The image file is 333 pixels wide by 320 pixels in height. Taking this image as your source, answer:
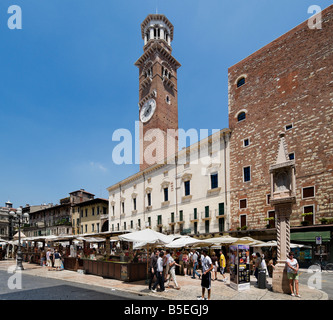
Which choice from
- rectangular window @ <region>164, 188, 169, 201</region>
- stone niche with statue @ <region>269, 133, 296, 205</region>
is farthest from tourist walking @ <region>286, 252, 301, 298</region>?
rectangular window @ <region>164, 188, 169, 201</region>

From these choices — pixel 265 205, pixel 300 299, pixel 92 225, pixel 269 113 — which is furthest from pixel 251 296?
pixel 92 225

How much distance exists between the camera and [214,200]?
99.0ft

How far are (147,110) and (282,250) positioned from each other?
136 feet

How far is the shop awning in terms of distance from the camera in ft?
68.7

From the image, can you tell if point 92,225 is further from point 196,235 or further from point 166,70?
point 166,70

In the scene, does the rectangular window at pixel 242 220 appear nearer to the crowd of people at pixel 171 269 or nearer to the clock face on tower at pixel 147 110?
the crowd of people at pixel 171 269

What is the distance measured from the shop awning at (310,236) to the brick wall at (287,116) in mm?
1334

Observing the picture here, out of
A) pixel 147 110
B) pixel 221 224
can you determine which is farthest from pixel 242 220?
pixel 147 110

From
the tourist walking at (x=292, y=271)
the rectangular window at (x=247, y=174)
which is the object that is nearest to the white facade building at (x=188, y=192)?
the rectangular window at (x=247, y=174)

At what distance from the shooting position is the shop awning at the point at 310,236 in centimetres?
2095

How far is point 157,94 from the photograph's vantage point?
4834cm

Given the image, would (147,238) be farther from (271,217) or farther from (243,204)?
(243,204)

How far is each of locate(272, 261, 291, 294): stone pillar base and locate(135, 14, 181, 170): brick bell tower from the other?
3359cm

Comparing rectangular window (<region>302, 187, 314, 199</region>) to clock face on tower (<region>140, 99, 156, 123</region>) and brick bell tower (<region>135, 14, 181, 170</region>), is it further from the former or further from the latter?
clock face on tower (<region>140, 99, 156, 123</region>)
